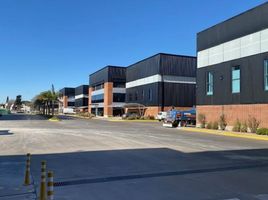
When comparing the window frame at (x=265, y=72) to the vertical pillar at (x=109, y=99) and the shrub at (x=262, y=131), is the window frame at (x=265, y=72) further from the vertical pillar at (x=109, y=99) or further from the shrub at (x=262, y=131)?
the vertical pillar at (x=109, y=99)

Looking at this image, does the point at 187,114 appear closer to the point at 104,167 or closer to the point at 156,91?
the point at 156,91

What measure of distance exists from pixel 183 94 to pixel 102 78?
34.4 meters

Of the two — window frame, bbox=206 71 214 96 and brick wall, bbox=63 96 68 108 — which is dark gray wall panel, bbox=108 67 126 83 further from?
brick wall, bbox=63 96 68 108

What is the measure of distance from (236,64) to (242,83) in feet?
6.68

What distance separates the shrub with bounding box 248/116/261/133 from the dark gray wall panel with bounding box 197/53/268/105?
4.88 feet

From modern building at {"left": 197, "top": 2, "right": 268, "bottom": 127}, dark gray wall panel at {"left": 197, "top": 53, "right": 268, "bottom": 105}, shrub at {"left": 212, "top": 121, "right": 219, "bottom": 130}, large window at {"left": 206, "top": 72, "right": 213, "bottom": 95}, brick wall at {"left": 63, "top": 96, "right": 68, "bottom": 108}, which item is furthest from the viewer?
brick wall at {"left": 63, "top": 96, "right": 68, "bottom": 108}

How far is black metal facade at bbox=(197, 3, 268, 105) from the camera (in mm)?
29266

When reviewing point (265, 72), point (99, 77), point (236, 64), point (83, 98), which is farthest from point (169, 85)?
point (83, 98)

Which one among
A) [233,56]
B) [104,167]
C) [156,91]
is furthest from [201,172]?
[156,91]

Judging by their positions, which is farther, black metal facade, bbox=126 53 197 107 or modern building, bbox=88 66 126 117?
modern building, bbox=88 66 126 117

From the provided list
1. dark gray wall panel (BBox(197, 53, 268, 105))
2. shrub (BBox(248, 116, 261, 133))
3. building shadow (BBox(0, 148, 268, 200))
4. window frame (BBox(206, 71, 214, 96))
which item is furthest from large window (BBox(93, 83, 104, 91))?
building shadow (BBox(0, 148, 268, 200))

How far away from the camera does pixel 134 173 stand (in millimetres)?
10531

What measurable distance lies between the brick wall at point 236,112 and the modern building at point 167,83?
25.2 metres

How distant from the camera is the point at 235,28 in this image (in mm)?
32500
